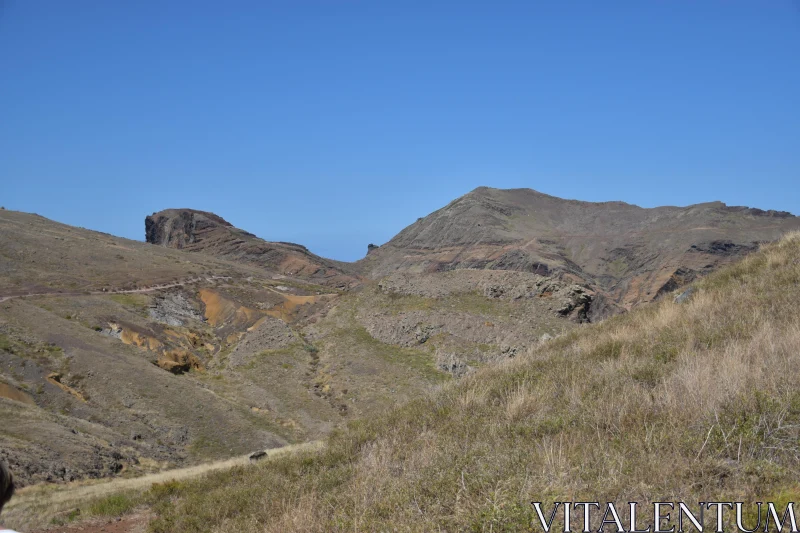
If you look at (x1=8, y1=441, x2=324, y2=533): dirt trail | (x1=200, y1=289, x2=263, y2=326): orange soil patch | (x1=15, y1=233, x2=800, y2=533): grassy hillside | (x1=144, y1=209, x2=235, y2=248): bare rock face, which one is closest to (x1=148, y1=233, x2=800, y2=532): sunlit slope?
(x1=15, y1=233, x2=800, y2=533): grassy hillside

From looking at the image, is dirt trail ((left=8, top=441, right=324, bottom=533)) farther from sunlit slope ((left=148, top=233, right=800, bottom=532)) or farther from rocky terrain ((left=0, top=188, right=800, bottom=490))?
rocky terrain ((left=0, top=188, right=800, bottom=490))

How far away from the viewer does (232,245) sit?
9762 cm

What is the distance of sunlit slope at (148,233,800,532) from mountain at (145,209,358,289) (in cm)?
7751

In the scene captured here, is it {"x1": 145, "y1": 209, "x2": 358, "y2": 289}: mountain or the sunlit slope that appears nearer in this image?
the sunlit slope

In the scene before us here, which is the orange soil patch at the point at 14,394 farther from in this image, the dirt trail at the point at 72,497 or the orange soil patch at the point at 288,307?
the orange soil patch at the point at 288,307

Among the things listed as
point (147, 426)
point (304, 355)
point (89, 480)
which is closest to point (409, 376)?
point (304, 355)

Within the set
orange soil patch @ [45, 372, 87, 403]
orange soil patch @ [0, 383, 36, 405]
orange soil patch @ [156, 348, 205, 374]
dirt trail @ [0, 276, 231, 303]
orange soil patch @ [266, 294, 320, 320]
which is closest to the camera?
orange soil patch @ [0, 383, 36, 405]

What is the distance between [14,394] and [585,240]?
341 feet

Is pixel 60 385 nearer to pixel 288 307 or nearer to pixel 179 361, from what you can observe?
pixel 179 361

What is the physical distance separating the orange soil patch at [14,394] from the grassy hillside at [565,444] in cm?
1587

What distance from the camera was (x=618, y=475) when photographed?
3.73 meters

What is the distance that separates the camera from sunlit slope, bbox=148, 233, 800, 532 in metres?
3.67

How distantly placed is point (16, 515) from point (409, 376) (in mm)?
17116

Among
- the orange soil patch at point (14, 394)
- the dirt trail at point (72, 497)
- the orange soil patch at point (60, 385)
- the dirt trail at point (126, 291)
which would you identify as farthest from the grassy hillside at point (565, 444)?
the dirt trail at point (126, 291)
